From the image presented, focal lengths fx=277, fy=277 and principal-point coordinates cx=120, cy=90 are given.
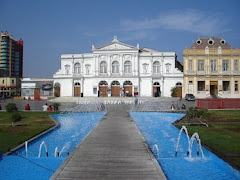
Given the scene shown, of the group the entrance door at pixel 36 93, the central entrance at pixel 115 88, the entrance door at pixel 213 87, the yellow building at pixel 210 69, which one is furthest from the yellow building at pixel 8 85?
the entrance door at pixel 213 87

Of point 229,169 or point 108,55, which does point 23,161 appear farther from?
point 108,55

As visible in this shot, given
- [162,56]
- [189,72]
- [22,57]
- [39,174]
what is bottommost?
[39,174]

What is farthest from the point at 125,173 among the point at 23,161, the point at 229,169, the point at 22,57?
the point at 22,57

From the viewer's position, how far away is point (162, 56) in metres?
59.5

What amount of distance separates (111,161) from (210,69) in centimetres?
5136

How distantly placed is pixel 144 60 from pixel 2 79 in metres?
55.5

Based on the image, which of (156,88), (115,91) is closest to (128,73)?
(115,91)

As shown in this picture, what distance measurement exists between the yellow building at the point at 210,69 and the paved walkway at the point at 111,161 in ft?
150

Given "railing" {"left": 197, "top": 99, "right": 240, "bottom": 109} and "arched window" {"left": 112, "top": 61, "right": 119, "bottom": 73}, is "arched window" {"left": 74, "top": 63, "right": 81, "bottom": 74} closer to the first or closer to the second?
"arched window" {"left": 112, "top": 61, "right": 119, "bottom": 73}

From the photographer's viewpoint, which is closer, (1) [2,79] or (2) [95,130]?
(2) [95,130]

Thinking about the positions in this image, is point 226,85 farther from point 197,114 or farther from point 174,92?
point 197,114

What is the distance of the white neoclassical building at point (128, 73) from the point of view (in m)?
58.7

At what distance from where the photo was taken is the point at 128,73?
196ft

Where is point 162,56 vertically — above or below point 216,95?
above
